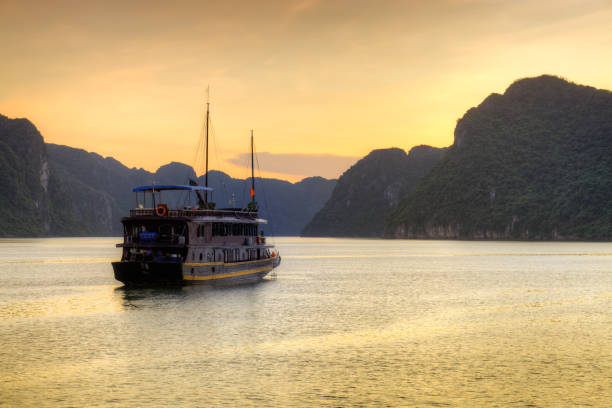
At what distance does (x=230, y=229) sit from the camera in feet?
193

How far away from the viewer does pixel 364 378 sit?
21.2 m

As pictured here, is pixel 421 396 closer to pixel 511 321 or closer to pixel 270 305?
pixel 511 321

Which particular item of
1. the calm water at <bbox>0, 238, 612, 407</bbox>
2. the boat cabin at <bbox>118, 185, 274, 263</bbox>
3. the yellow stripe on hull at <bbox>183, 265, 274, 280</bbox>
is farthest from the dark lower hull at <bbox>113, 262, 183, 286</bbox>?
the calm water at <bbox>0, 238, 612, 407</bbox>

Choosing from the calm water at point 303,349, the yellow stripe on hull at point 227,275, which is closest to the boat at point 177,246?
the yellow stripe on hull at point 227,275

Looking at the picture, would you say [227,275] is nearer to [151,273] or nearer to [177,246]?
[177,246]

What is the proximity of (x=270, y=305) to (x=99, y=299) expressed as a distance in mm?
14612

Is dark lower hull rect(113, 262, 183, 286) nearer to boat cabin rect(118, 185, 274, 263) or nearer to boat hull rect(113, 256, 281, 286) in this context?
boat hull rect(113, 256, 281, 286)

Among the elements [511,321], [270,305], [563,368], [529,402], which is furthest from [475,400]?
[270,305]

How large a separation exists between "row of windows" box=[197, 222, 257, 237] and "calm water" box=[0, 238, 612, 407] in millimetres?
5977

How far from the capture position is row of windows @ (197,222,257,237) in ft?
180

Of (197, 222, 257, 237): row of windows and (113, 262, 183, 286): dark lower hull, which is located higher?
(197, 222, 257, 237): row of windows

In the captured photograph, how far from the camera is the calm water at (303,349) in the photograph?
19.0 metres

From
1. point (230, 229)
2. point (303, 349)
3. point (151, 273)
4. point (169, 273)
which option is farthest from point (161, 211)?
point (303, 349)

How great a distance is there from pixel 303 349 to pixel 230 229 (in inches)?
1312
